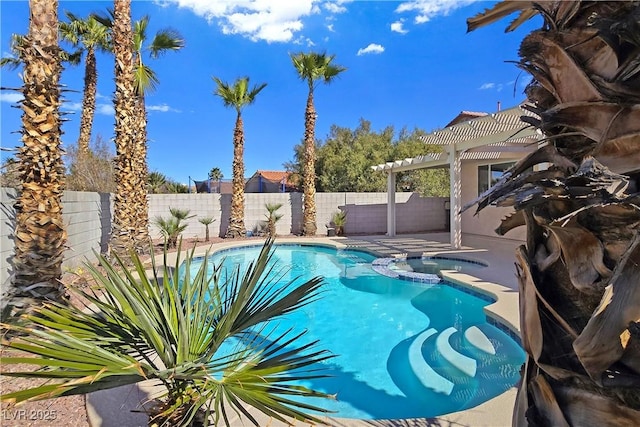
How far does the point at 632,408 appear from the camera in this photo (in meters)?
1.20

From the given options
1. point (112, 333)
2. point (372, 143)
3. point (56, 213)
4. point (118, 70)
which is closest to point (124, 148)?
point (118, 70)

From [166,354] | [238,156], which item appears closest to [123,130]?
[238,156]

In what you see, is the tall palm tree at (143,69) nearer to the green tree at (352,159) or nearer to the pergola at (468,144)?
the pergola at (468,144)

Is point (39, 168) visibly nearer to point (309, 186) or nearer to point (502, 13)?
point (502, 13)

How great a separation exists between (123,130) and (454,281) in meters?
11.4

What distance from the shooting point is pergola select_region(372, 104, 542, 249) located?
9.77 metres

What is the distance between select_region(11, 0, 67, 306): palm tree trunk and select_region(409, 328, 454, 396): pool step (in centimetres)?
608

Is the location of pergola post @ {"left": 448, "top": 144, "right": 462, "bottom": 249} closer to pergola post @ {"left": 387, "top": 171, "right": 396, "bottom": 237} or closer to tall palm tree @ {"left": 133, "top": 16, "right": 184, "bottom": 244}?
pergola post @ {"left": 387, "top": 171, "right": 396, "bottom": 237}

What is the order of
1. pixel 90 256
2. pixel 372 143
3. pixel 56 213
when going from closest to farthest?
pixel 56 213 < pixel 90 256 < pixel 372 143

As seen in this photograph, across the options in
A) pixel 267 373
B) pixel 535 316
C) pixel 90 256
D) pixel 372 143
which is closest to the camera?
pixel 535 316

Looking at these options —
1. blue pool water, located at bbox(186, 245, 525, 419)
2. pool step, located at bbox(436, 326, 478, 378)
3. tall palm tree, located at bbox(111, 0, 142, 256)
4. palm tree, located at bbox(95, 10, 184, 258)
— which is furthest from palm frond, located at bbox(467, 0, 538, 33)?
palm tree, located at bbox(95, 10, 184, 258)

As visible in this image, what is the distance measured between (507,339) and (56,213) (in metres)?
8.03

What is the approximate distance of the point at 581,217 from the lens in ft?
4.28

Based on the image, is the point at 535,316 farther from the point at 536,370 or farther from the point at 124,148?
the point at 124,148
